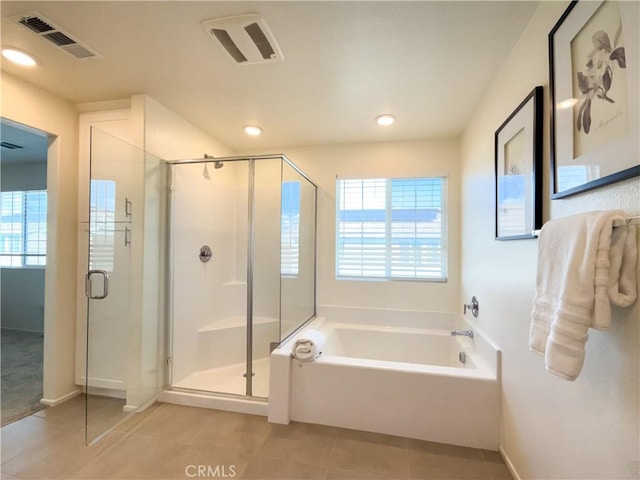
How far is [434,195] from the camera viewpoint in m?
2.95

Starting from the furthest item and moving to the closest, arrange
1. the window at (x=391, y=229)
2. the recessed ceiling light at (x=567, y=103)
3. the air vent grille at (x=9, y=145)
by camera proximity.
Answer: the air vent grille at (x=9, y=145), the window at (x=391, y=229), the recessed ceiling light at (x=567, y=103)

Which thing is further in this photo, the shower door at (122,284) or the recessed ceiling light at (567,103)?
the shower door at (122,284)

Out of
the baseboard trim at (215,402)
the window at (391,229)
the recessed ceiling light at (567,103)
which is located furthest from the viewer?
the window at (391,229)

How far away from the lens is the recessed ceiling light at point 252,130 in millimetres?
2695

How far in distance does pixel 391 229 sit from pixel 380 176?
1.90 feet

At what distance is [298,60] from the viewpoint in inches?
66.4

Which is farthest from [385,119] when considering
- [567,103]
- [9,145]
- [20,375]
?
[9,145]

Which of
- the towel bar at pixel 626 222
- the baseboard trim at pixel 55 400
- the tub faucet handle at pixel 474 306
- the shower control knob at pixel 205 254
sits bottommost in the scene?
the baseboard trim at pixel 55 400

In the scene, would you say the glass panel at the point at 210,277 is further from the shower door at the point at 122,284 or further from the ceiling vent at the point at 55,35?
the ceiling vent at the point at 55,35

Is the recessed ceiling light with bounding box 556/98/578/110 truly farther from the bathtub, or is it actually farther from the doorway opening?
the doorway opening

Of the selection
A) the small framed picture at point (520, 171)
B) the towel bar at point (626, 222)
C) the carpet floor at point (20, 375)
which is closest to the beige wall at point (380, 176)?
the small framed picture at point (520, 171)

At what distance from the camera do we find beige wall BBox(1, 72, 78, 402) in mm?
2158

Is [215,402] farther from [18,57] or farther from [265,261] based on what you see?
[18,57]

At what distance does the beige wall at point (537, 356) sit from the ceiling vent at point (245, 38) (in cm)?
131
